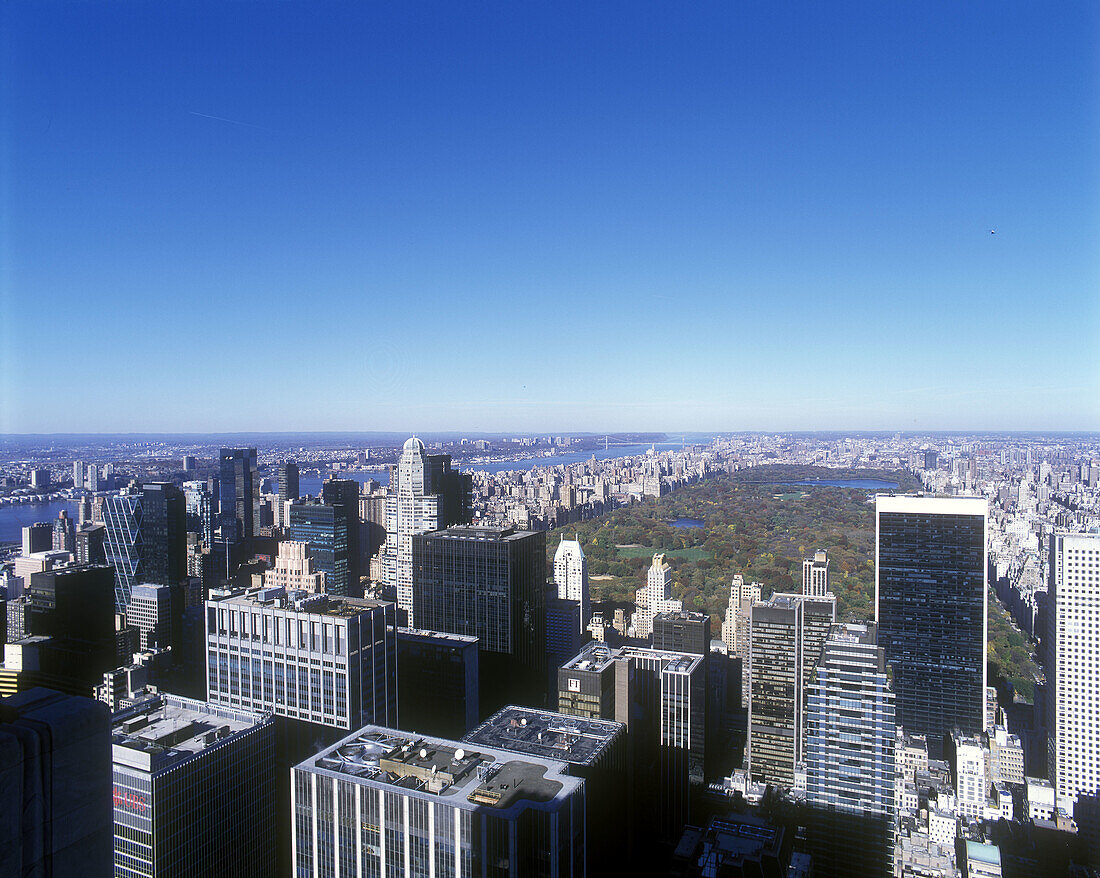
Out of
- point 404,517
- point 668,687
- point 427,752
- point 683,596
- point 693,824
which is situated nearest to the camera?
point 427,752

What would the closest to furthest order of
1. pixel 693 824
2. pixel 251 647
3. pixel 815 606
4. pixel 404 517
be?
pixel 251 647, pixel 693 824, pixel 815 606, pixel 404 517

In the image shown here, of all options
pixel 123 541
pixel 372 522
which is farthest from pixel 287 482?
pixel 123 541

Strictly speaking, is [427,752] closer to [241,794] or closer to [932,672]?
[241,794]

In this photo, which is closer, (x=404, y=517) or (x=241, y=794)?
(x=241, y=794)

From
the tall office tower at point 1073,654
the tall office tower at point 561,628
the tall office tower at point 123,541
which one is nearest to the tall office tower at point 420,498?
the tall office tower at point 561,628

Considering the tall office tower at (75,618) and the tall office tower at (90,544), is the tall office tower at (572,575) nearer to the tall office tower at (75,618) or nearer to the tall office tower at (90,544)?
the tall office tower at (75,618)

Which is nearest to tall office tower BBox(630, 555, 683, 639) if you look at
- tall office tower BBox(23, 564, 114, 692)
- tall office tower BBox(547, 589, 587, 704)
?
tall office tower BBox(547, 589, 587, 704)

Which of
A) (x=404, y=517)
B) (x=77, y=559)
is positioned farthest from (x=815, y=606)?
(x=77, y=559)
